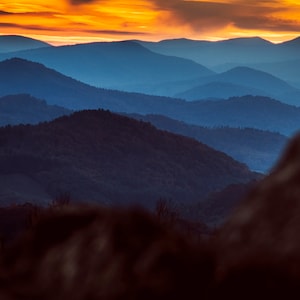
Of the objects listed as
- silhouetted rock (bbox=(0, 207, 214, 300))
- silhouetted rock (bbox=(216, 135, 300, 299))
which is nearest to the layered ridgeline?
silhouetted rock (bbox=(0, 207, 214, 300))

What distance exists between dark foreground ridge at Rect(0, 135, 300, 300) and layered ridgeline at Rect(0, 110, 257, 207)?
13128cm

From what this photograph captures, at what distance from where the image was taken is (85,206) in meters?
11.3

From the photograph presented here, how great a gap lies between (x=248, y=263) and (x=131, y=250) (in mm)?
1730

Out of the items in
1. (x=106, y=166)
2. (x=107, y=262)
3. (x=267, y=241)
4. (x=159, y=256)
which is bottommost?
(x=106, y=166)

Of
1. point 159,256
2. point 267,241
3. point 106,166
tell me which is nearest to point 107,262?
point 159,256

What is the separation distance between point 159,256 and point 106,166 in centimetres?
16954

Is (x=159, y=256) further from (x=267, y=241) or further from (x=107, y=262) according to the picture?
(x=267, y=241)

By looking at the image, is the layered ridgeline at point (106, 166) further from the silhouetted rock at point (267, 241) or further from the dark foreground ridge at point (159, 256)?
the silhouetted rock at point (267, 241)

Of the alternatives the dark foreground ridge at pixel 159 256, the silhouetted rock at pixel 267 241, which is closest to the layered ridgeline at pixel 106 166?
the dark foreground ridge at pixel 159 256

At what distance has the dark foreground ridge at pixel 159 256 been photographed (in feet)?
27.3

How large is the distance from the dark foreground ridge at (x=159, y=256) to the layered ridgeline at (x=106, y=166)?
131282 mm

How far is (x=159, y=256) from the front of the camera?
29.6 feet

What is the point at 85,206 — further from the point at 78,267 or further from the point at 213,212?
the point at 213,212

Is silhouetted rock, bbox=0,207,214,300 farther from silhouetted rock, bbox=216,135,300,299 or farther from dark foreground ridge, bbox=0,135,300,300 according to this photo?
silhouetted rock, bbox=216,135,300,299
